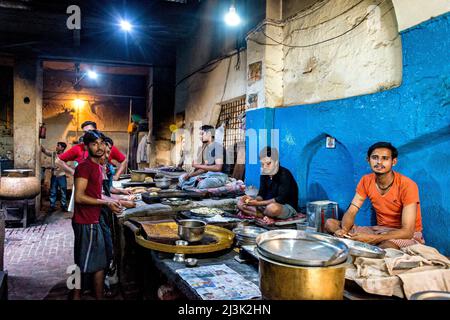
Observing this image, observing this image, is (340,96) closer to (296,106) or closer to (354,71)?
(354,71)

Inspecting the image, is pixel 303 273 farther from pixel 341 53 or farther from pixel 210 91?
pixel 210 91

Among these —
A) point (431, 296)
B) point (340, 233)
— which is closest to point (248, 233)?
point (340, 233)

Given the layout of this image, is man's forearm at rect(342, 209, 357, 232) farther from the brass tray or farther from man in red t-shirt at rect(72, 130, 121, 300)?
man in red t-shirt at rect(72, 130, 121, 300)

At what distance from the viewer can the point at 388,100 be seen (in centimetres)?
404

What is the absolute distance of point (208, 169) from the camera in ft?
23.2

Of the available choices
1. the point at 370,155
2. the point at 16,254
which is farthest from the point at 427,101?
the point at 16,254

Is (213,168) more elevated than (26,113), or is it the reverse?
(26,113)

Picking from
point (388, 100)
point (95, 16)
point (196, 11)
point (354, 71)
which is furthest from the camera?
point (196, 11)

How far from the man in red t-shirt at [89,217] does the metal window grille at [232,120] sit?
14.4 ft

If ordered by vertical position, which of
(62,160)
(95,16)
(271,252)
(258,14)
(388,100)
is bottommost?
(271,252)

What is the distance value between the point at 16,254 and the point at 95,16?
22.0 feet

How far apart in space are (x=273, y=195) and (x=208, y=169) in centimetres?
213

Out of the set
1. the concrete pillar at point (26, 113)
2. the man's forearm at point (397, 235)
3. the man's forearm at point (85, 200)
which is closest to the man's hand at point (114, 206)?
the man's forearm at point (85, 200)

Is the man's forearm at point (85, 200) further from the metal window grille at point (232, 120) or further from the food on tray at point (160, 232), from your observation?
the metal window grille at point (232, 120)
